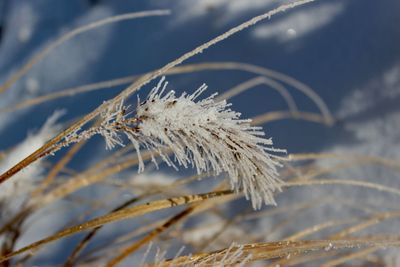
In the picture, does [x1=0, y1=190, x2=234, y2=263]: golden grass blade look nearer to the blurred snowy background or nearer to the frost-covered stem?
the frost-covered stem

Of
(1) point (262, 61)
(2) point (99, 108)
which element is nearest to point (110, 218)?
(2) point (99, 108)

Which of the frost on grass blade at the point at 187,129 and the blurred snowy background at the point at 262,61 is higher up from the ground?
the blurred snowy background at the point at 262,61

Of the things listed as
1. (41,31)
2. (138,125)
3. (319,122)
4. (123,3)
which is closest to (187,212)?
(138,125)

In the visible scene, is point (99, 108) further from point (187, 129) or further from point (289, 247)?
point (289, 247)

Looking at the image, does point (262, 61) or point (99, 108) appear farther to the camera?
point (262, 61)

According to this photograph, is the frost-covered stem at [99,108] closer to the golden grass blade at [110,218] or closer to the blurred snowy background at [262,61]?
the golden grass blade at [110,218]

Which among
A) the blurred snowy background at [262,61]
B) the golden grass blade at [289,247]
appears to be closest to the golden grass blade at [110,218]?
the golden grass blade at [289,247]

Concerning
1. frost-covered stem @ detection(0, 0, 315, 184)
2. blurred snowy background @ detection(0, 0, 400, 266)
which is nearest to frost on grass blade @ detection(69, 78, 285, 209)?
frost-covered stem @ detection(0, 0, 315, 184)

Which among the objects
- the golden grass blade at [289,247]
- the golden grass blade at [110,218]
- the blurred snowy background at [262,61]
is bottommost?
the golden grass blade at [289,247]
